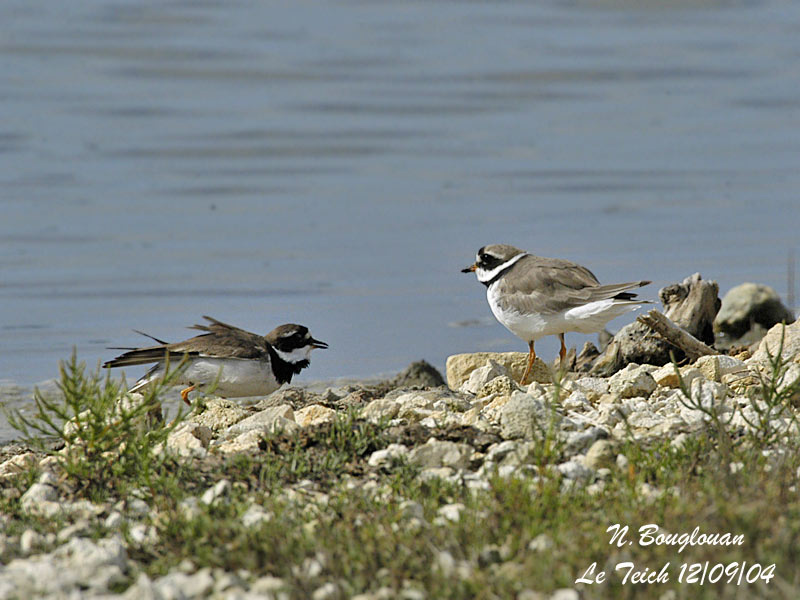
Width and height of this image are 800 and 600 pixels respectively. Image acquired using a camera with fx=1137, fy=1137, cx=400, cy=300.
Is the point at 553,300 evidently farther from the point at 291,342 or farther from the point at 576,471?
the point at 576,471

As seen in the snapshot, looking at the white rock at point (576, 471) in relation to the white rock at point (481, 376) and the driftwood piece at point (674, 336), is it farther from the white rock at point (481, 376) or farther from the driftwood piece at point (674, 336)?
the driftwood piece at point (674, 336)

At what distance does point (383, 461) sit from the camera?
4.90 meters

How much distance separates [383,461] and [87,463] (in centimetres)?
125

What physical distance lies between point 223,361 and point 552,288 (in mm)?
2524

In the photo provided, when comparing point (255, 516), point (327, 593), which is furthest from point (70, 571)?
point (327, 593)

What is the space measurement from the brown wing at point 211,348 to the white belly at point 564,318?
189 cm

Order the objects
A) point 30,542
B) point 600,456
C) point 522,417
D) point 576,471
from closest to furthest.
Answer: point 30,542, point 576,471, point 600,456, point 522,417

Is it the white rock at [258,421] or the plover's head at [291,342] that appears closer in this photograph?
the white rock at [258,421]

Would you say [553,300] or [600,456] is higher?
[553,300]

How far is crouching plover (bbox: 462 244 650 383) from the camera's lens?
8.20 meters

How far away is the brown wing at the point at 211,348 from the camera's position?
8.40 m

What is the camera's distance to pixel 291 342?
905 cm

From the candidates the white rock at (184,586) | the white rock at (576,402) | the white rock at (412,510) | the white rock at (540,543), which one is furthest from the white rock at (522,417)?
the white rock at (184,586)

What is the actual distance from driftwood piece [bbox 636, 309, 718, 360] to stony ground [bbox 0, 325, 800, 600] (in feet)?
7.36
